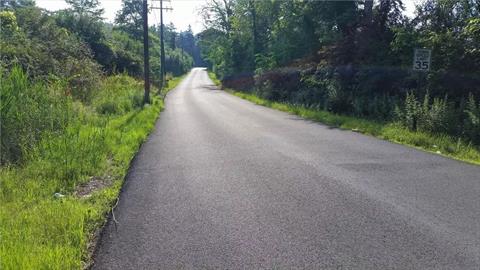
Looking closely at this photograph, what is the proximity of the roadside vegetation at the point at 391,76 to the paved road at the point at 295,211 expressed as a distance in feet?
10.5

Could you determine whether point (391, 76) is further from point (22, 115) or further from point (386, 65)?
point (22, 115)

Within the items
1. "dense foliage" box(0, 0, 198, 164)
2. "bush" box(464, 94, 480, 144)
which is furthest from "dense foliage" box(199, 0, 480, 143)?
"dense foliage" box(0, 0, 198, 164)

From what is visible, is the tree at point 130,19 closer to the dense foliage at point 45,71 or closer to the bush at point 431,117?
the dense foliage at point 45,71

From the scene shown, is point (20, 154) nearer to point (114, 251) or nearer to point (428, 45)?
point (114, 251)

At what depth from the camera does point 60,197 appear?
20.1 ft

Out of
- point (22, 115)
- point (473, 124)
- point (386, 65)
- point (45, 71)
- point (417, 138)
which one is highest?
point (386, 65)

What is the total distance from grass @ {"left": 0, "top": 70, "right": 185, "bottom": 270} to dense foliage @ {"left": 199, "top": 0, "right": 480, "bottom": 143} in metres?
9.12

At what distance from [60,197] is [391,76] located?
591 inches

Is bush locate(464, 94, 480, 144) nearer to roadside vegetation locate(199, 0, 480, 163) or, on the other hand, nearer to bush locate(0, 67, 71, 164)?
roadside vegetation locate(199, 0, 480, 163)

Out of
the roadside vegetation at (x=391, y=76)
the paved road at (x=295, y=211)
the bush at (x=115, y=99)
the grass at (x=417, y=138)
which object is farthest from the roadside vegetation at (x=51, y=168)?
Answer: the roadside vegetation at (x=391, y=76)

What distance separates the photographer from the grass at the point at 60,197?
417 centimetres

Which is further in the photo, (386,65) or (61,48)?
(61,48)

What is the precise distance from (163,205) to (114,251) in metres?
1.58

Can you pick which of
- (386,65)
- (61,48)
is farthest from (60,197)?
(61,48)
